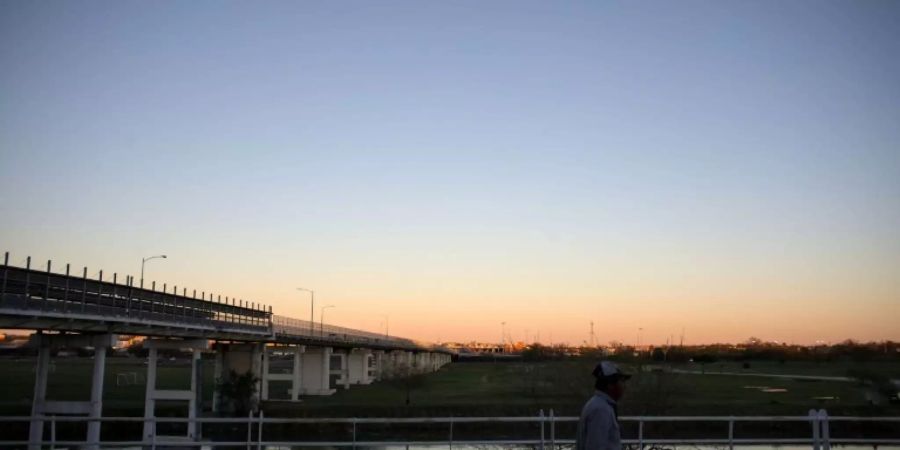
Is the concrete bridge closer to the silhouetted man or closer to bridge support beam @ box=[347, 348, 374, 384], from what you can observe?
the silhouetted man

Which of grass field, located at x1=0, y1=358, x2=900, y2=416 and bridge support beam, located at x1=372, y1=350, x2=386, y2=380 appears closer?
grass field, located at x1=0, y1=358, x2=900, y2=416

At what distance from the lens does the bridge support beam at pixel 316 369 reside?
271 feet

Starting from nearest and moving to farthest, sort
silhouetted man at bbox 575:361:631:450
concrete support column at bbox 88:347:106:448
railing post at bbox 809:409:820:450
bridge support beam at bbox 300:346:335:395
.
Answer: silhouetted man at bbox 575:361:631:450, railing post at bbox 809:409:820:450, concrete support column at bbox 88:347:106:448, bridge support beam at bbox 300:346:335:395

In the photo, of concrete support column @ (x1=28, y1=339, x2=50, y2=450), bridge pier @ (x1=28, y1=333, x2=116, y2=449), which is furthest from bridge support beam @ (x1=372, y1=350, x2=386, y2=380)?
concrete support column @ (x1=28, y1=339, x2=50, y2=450)

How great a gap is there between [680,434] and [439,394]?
34.7 meters

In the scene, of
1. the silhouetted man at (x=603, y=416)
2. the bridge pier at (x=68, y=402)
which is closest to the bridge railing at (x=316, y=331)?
the bridge pier at (x=68, y=402)

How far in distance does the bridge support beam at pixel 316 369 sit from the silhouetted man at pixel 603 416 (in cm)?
7685

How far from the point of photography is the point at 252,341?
6328cm

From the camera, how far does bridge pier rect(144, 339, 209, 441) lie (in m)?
43.1

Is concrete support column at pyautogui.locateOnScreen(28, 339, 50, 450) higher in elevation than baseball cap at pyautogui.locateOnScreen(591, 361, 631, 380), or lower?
lower

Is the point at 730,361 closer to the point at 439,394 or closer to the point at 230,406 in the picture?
the point at 439,394

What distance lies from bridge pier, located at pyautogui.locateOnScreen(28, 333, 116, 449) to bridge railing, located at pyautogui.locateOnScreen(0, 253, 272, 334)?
1699 millimetres

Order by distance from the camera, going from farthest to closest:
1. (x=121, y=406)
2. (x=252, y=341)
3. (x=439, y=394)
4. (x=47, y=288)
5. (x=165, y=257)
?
(x=439, y=394) < (x=252, y=341) < (x=121, y=406) < (x=165, y=257) < (x=47, y=288)

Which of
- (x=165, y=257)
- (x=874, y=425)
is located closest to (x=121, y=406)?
(x=165, y=257)
